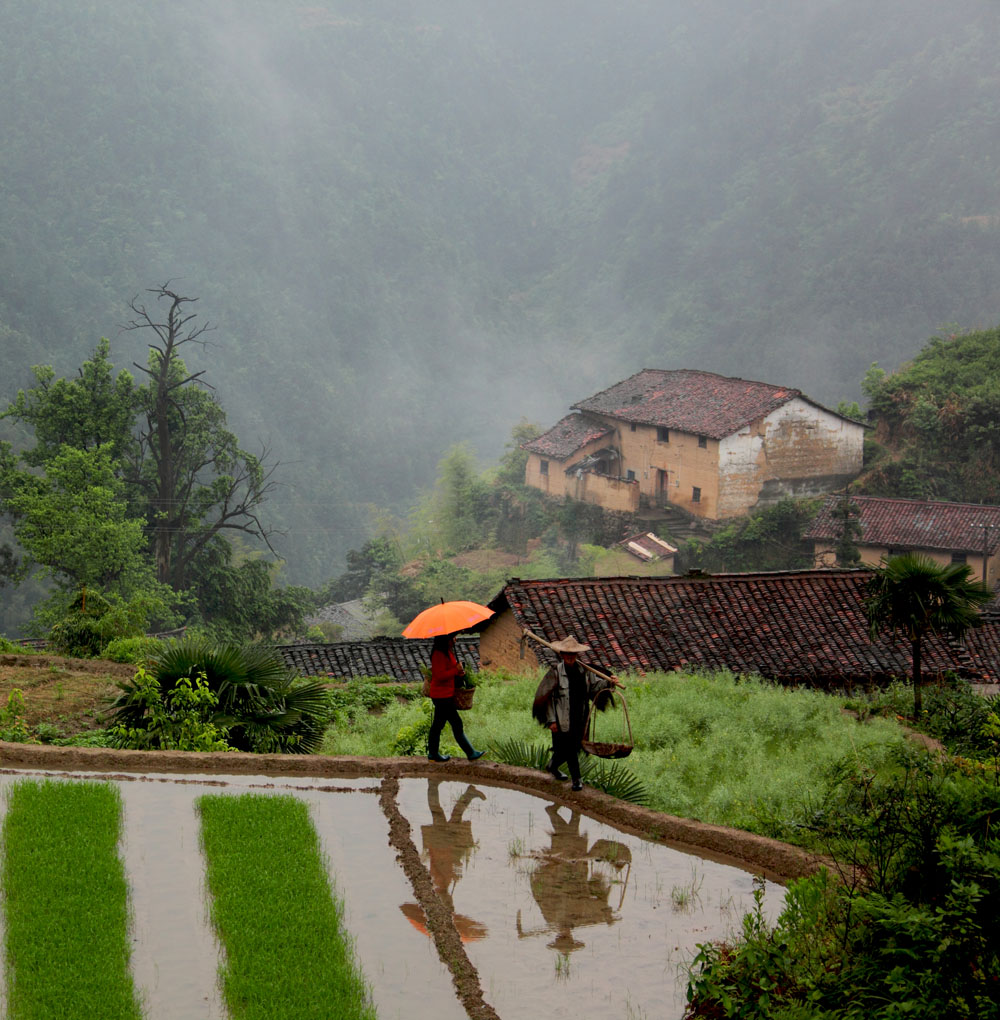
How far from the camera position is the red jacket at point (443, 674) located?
9109 millimetres

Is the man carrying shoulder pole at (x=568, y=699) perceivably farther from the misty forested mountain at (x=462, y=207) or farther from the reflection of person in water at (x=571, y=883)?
the misty forested mountain at (x=462, y=207)

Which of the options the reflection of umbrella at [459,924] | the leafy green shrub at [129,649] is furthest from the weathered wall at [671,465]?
the reflection of umbrella at [459,924]

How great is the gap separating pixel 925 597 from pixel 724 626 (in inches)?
213

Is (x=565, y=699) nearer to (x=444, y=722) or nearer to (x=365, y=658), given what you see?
(x=444, y=722)

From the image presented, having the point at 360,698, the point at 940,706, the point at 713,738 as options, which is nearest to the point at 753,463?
the point at 940,706

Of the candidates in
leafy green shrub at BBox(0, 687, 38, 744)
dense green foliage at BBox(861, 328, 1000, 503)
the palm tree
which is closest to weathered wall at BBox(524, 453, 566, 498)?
dense green foliage at BBox(861, 328, 1000, 503)

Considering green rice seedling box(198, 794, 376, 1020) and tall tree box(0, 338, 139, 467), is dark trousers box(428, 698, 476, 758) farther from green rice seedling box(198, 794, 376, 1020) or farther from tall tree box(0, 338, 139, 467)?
tall tree box(0, 338, 139, 467)

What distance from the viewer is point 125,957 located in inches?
242

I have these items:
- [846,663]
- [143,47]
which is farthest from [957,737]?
[143,47]

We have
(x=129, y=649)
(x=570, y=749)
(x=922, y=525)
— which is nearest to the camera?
(x=570, y=749)

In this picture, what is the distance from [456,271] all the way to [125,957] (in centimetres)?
12870

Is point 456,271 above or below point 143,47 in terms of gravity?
below

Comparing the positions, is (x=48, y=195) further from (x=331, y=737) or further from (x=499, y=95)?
(x=331, y=737)

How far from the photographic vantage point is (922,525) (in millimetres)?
43000
